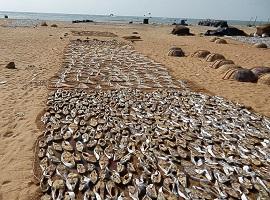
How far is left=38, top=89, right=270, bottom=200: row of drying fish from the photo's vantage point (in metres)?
6.04

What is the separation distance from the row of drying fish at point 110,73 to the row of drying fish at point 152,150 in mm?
2499

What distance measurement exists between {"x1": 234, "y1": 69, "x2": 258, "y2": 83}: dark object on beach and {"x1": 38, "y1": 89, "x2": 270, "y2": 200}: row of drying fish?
4.46 meters

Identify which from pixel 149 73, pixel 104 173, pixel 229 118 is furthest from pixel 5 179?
pixel 149 73

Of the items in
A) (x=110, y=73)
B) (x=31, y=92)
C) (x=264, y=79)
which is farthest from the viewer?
(x=110, y=73)

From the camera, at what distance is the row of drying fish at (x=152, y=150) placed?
19.8 ft

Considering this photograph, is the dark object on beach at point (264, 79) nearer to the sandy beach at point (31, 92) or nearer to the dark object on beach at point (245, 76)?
the dark object on beach at point (245, 76)

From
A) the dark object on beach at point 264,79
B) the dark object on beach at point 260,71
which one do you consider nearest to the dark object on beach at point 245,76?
the dark object on beach at point 264,79

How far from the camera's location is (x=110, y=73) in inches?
628

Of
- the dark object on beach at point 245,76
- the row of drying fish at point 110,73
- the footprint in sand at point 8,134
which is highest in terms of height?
the footprint in sand at point 8,134

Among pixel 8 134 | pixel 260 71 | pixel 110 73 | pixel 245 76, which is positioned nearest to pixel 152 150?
pixel 8 134

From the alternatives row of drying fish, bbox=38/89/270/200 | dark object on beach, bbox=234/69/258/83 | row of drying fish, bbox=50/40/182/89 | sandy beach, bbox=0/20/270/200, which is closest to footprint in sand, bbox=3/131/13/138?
sandy beach, bbox=0/20/270/200

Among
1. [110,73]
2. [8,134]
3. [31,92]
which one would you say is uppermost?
[8,134]

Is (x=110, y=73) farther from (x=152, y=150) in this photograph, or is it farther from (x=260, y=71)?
(x=152, y=150)

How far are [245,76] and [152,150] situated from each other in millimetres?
9340
